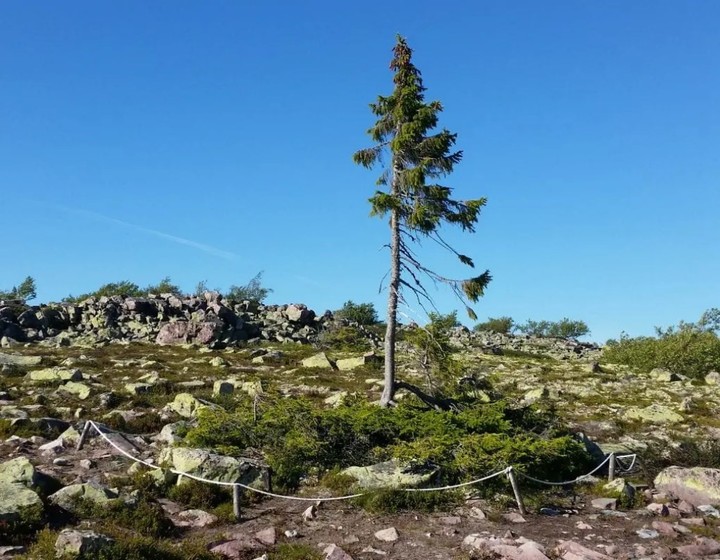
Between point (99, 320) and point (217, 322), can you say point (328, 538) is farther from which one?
point (99, 320)

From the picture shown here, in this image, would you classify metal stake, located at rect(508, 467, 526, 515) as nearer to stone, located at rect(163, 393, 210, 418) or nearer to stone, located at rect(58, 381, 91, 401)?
stone, located at rect(163, 393, 210, 418)

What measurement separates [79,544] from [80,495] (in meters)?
3.18

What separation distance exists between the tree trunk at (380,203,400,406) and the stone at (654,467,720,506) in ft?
23.3

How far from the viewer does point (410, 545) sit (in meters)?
9.66

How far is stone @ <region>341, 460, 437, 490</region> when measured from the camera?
12008 millimetres

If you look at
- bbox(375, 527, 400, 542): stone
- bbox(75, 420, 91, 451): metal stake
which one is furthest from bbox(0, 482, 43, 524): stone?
bbox(375, 527, 400, 542): stone

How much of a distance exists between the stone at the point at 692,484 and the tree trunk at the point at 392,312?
7116 mm

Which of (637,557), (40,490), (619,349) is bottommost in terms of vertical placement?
(637,557)

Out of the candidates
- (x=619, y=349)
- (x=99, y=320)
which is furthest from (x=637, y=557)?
(x=99, y=320)

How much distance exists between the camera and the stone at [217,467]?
12.4m

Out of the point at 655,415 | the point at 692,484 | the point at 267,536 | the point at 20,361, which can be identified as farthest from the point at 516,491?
the point at 20,361

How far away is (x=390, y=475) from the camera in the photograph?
12.2 m

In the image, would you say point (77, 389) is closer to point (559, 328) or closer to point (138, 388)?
point (138, 388)

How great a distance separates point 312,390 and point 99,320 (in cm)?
3346
